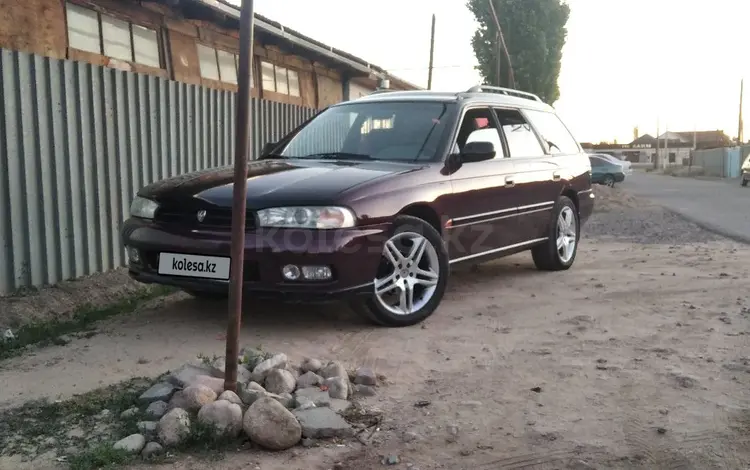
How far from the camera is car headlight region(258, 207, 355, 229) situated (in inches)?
174

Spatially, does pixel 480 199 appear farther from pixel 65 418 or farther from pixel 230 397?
pixel 65 418

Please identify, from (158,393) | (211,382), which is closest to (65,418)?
(158,393)

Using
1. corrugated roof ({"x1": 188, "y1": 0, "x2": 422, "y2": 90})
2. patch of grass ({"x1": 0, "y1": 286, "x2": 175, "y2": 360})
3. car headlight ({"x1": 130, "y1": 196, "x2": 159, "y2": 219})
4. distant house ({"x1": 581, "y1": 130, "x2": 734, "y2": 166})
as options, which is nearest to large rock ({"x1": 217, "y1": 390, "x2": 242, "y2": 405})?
patch of grass ({"x1": 0, "y1": 286, "x2": 175, "y2": 360})

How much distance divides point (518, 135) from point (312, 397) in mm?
3980

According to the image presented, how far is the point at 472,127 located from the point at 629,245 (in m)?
4.51

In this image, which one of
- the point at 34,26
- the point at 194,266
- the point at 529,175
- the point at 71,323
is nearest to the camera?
the point at 194,266

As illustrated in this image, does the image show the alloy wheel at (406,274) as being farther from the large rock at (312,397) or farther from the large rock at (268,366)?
the large rock at (312,397)

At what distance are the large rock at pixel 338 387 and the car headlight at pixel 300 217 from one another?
44.7 inches

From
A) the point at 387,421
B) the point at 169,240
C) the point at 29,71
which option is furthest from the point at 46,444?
the point at 29,71

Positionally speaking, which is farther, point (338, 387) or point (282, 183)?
point (282, 183)

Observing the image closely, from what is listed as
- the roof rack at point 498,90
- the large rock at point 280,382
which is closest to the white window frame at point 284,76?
the roof rack at point 498,90

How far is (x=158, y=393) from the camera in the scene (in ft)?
11.1

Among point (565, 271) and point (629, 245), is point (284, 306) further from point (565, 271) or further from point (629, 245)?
point (629, 245)

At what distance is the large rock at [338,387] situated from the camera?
138 inches
